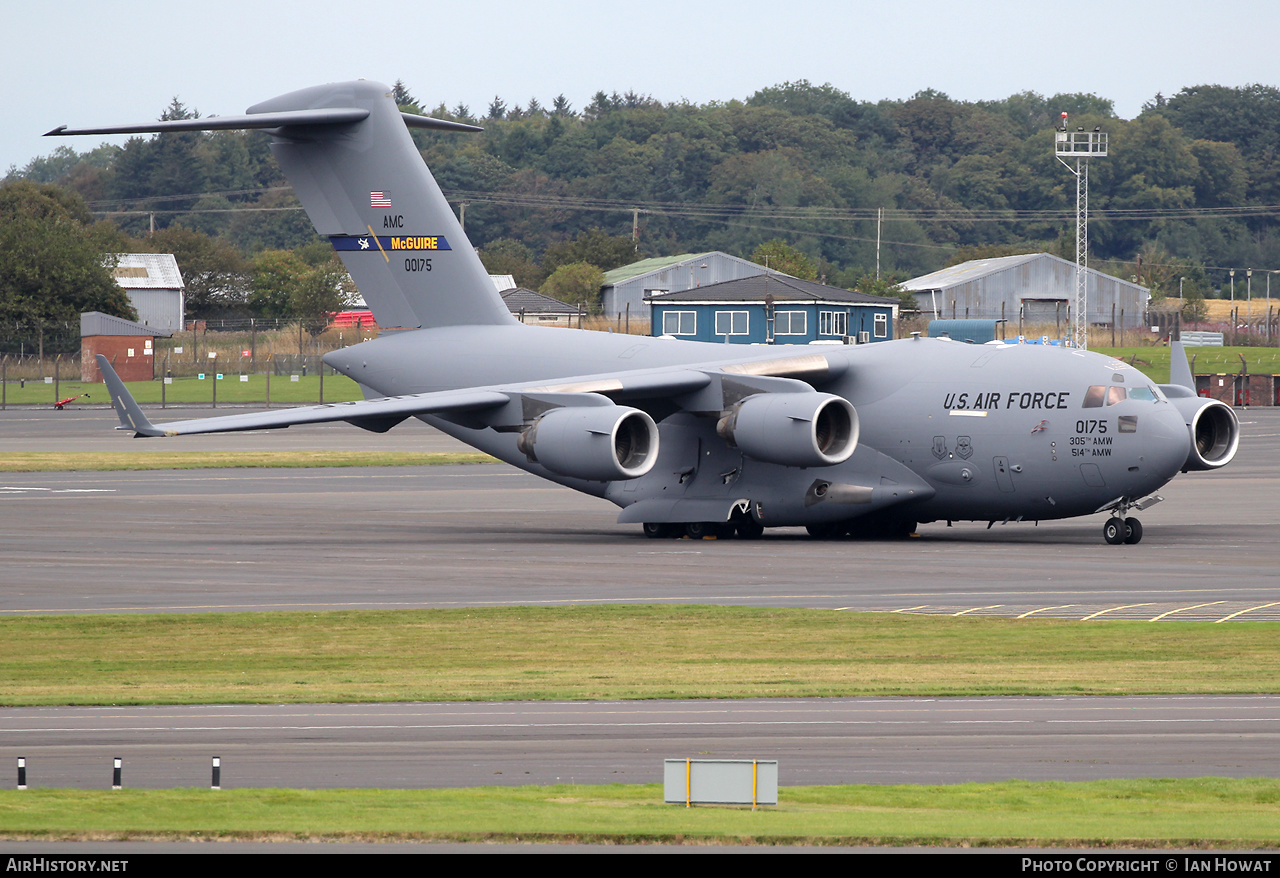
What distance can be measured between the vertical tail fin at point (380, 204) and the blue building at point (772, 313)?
49690mm

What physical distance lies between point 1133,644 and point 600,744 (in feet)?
25.5

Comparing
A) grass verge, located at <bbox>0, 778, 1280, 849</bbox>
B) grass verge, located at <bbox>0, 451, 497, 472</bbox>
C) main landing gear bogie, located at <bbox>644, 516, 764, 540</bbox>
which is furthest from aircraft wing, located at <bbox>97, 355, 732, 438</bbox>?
grass verge, located at <bbox>0, 451, 497, 472</bbox>

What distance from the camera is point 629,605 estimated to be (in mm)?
22391

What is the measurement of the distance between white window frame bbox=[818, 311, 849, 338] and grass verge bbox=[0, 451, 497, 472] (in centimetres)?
3327

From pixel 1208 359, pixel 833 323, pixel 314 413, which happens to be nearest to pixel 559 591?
pixel 314 413

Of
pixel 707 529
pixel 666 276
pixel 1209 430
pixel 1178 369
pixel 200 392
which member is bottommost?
pixel 707 529

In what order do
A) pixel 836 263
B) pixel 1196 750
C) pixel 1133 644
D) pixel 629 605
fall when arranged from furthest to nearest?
pixel 836 263, pixel 629 605, pixel 1133 644, pixel 1196 750

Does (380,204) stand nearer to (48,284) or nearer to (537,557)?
(537,557)

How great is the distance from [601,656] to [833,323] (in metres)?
68.7

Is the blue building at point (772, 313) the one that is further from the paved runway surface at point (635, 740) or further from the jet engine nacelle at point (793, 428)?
the paved runway surface at point (635, 740)

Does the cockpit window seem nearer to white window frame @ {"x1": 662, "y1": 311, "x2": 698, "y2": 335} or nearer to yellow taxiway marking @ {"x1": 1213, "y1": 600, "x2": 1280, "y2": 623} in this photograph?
yellow taxiway marking @ {"x1": 1213, "y1": 600, "x2": 1280, "y2": 623}

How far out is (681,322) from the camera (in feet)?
298
